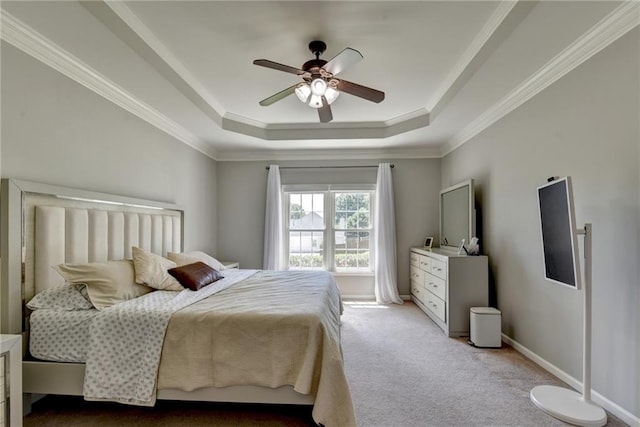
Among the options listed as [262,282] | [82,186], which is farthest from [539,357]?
[82,186]

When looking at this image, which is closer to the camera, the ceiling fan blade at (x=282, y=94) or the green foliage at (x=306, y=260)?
the ceiling fan blade at (x=282, y=94)

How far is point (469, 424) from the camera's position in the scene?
197 cm

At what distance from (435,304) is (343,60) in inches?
122

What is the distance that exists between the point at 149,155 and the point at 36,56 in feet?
4.54

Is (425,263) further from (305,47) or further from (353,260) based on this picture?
(305,47)

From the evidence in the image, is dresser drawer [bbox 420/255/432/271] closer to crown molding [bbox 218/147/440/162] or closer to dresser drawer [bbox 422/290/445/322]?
dresser drawer [bbox 422/290/445/322]

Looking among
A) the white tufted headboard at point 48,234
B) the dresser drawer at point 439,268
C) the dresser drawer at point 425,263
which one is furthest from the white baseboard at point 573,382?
the white tufted headboard at point 48,234

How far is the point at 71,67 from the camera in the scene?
244cm

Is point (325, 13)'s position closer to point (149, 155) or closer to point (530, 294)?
point (149, 155)

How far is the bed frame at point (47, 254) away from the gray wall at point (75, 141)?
155 millimetres

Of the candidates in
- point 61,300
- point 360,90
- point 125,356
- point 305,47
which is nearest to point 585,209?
point 360,90

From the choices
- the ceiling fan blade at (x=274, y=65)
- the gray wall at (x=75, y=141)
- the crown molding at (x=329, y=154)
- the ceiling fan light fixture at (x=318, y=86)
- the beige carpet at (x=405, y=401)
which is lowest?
the beige carpet at (x=405, y=401)

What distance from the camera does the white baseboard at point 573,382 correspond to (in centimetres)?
194

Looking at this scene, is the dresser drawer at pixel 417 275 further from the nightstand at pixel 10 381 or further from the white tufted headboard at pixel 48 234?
the nightstand at pixel 10 381
